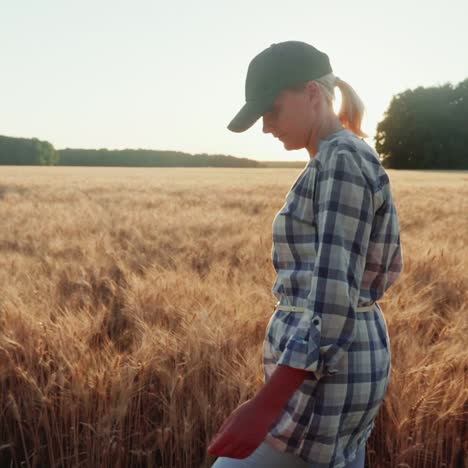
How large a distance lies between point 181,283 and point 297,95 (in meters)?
1.65

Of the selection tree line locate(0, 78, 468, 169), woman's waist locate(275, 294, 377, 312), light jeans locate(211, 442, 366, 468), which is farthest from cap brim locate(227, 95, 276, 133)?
tree line locate(0, 78, 468, 169)

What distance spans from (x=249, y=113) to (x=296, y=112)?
8 cm

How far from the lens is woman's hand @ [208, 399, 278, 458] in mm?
776

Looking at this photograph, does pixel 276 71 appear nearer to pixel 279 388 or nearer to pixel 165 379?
pixel 279 388

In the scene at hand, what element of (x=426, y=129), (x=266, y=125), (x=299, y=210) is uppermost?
(x=426, y=129)

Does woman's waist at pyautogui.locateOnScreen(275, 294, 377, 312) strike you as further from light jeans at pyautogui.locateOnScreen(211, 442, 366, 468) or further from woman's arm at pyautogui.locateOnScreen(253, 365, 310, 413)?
light jeans at pyautogui.locateOnScreen(211, 442, 366, 468)

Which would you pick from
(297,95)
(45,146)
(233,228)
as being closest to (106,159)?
(45,146)

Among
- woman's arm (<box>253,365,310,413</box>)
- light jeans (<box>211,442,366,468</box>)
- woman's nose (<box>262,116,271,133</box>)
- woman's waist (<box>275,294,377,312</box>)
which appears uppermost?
woman's nose (<box>262,116,271,133</box>)

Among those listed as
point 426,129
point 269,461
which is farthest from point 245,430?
point 426,129

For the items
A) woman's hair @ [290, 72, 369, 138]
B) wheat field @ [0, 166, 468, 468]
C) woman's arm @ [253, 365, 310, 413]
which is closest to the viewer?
Answer: woman's arm @ [253, 365, 310, 413]

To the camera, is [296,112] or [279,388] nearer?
[279,388]

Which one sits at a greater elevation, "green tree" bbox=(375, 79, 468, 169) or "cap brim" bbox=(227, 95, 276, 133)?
"green tree" bbox=(375, 79, 468, 169)

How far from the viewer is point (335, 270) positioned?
0.79m

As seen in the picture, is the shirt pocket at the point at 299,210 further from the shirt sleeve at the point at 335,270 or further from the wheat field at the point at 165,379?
the wheat field at the point at 165,379
